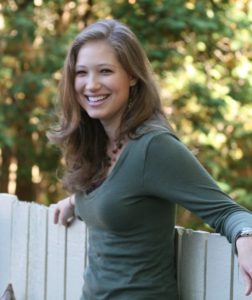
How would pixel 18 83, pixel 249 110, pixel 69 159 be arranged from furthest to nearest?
pixel 249 110
pixel 18 83
pixel 69 159

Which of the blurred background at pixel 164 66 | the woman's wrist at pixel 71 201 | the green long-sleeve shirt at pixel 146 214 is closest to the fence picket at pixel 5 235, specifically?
the woman's wrist at pixel 71 201

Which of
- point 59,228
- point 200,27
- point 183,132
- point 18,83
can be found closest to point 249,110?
point 183,132

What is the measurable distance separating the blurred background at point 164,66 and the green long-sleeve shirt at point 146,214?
3995 millimetres

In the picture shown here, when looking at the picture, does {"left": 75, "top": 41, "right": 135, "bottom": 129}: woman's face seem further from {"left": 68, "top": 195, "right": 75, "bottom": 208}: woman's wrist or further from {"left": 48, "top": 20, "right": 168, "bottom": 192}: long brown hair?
{"left": 68, "top": 195, "right": 75, "bottom": 208}: woman's wrist

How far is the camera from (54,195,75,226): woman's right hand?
110 inches

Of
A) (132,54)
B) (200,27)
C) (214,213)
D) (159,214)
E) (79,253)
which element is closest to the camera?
(214,213)

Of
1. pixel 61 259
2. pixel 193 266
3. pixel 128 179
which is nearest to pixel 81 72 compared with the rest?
pixel 128 179

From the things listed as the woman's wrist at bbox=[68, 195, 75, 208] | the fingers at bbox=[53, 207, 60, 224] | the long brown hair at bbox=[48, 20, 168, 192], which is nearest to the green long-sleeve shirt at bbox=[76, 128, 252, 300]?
the long brown hair at bbox=[48, 20, 168, 192]

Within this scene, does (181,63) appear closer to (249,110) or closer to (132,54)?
(249,110)

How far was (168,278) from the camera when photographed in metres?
2.20

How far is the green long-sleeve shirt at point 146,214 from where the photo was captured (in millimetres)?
1947

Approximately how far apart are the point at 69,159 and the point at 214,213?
72 cm

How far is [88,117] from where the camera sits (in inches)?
96.4

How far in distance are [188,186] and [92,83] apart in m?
0.50
